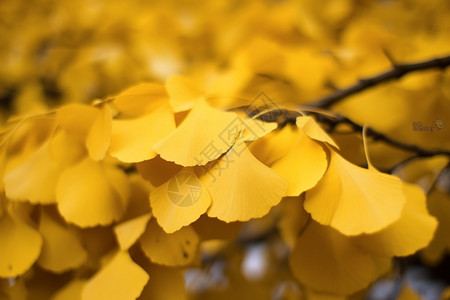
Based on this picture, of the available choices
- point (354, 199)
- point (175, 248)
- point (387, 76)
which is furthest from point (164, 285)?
point (387, 76)

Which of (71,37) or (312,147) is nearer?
(312,147)

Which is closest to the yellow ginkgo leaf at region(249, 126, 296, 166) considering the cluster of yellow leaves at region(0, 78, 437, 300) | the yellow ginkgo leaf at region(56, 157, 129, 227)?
the cluster of yellow leaves at region(0, 78, 437, 300)

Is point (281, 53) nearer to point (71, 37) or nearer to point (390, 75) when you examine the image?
point (390, 75)

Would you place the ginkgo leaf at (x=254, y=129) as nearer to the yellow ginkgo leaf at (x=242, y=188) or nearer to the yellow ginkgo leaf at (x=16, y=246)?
the yellow ginkgo leaf at (x=242, y=188)

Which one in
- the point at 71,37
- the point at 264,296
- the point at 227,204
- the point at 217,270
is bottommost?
the point at 217,270

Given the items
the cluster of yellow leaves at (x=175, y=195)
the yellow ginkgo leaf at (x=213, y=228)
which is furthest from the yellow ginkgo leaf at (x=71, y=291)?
the yellow ginkgo leaf at (x=213, y=228)

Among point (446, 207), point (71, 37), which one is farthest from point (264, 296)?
point (71, 37)
